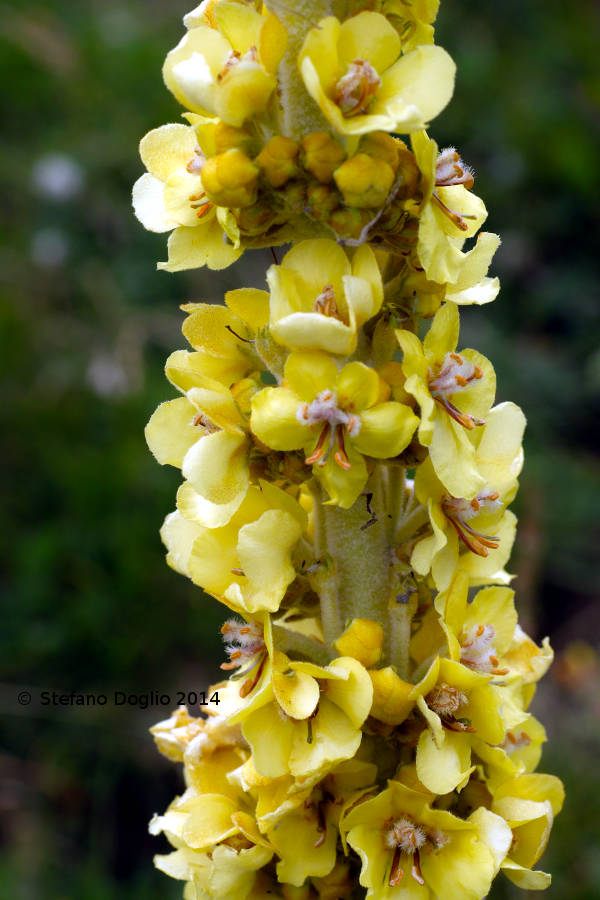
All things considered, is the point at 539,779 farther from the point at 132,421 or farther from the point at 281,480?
the point at 132,421

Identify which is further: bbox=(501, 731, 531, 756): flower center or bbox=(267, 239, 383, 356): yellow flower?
bbox=(501, 731, 531, 756): flower center

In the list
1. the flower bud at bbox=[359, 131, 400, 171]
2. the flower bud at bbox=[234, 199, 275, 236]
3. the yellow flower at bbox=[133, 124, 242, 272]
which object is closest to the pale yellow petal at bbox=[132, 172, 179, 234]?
the yellow flower at bbox=[133, 124, 242, 272]

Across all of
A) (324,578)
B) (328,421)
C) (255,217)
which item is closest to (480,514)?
(324,578)

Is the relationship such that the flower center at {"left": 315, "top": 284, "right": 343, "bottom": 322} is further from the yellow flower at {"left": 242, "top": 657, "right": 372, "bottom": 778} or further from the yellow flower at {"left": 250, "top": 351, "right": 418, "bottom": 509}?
A: the yellow flower at {"left": 242, "top": 657, "right": 372, "bottom": 778}

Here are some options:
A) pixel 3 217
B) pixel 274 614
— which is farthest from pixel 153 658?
pixel 3 217

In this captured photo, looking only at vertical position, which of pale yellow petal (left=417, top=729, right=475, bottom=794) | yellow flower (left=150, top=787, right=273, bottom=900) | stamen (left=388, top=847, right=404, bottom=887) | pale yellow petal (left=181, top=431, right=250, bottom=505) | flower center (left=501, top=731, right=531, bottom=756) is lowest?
yellow flower (left=150, top=787, right=273, bottom=900)

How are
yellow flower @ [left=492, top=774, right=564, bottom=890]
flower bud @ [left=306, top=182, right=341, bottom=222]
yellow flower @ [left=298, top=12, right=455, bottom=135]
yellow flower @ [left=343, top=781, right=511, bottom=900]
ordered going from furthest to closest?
yellow flower @ [left=492, top=774, right=564, bottom=890] < yellow flower @ [left=343, top=781, right=511, bottom=900] < flower bud @ [left=306, top=182, right=341, bottom=222] < yellow flower @ [left=298, top=12, right=455, bottom=135]
